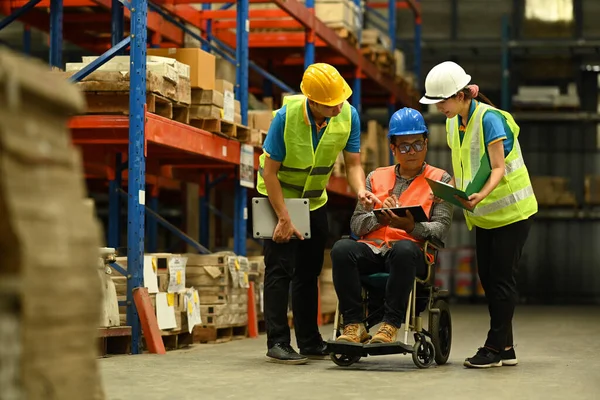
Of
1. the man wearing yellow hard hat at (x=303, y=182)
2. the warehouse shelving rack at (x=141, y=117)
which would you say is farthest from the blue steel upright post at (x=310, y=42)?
the man wearing yellow hard hat at (x=303, y=182)

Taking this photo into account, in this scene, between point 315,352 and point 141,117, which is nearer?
point 315,352

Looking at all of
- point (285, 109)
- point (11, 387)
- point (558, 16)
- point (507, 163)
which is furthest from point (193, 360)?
point (558, 16)

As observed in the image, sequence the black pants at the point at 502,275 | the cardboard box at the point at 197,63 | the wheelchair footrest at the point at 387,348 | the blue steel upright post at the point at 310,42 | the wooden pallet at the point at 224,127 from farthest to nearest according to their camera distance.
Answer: the blue steel upright post at the point at 310,42, the wooden pallet at the point at 224,127, the cardboard box at the point at 197,63, the black pants at the point at 502,275, the wheelchair footrest at the point at 387,348

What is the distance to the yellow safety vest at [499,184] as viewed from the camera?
20.4 feet

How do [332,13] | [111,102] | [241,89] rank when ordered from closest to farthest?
[111,102]
[241,89]
[332,13]

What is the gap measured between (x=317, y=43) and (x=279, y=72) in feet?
7.66

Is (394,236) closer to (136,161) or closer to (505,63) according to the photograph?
(136,161)

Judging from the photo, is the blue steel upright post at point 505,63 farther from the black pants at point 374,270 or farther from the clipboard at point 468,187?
the black pants at point 374,270

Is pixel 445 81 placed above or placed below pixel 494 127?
above

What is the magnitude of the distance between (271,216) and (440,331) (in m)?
1.22

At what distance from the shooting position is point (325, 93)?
6.20 meters

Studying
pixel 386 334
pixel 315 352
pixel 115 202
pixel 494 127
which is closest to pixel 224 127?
pixel 115 202

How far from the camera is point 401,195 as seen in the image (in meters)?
6.45

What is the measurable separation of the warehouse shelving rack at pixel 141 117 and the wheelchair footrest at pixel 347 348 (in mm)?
1912
